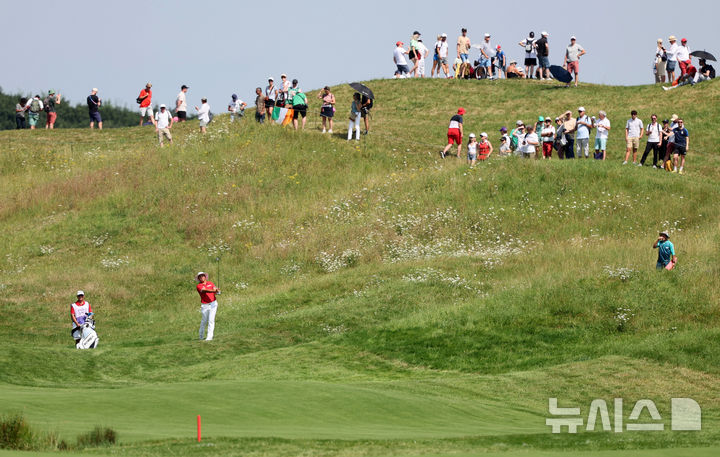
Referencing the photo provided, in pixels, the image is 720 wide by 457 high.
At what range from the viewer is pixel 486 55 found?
6284 centimetres

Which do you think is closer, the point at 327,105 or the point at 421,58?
the point at 327,105

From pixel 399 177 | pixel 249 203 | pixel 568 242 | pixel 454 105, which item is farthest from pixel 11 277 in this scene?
pixel 454 105

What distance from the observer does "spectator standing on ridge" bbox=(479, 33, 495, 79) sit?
61.8 metres

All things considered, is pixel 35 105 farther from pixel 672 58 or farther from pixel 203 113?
pixel 672 58

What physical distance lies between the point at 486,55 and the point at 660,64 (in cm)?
1073

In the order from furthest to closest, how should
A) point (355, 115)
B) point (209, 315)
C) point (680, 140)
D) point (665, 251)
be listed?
1. point (355, 115)
2. point (680, 140)
3. point (665, 251)
4. point (209, 315)

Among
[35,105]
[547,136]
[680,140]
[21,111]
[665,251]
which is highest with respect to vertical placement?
[35,105]

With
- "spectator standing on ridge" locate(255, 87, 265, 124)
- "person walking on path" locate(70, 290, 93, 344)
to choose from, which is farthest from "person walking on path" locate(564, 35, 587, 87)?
"person walking on path" locate(70, 290, 93, 344)

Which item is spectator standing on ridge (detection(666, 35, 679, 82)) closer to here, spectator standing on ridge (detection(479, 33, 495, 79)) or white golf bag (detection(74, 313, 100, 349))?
spectator standing on ridge (detection(479, 33, 495, 79))

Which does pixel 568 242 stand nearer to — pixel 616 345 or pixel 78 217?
pixel 616 345

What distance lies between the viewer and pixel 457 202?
136ft

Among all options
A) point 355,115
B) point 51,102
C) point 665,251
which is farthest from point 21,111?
point 665,251

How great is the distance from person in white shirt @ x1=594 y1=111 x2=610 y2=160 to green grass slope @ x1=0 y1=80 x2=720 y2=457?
113 cm

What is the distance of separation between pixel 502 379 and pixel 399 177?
74.5 ft
